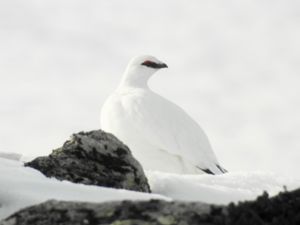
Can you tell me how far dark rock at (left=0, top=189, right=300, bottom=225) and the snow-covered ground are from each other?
0.95 meters

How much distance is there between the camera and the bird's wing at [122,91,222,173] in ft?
41.8

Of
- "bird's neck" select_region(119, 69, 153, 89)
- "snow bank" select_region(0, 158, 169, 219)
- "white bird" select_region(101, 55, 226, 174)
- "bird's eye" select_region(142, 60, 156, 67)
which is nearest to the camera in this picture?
"snow bank" select_region(0, 158, 169, 219)

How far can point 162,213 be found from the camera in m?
3.56

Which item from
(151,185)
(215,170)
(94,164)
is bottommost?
(151,185)

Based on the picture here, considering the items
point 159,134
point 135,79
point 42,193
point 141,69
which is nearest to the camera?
point 42,193

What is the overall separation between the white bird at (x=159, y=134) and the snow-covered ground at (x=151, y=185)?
A: 4760mm

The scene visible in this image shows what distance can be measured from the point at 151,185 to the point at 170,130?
6.19 metres

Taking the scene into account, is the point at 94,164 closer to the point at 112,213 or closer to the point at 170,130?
the point at 112,213

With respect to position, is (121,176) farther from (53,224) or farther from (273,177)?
(53,224)

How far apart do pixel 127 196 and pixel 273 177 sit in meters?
3.42

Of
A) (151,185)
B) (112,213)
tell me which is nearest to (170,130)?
(151,185)

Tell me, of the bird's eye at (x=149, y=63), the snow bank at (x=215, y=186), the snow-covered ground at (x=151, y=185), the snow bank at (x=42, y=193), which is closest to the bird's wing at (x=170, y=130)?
the bird's eye at (x=149, y=63)

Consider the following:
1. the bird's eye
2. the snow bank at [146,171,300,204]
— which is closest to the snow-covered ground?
the snow bank at [146,171,300,204]

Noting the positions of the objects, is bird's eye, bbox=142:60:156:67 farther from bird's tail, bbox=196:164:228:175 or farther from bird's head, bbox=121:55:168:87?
bird's tail, bbox=196:164:228:175
